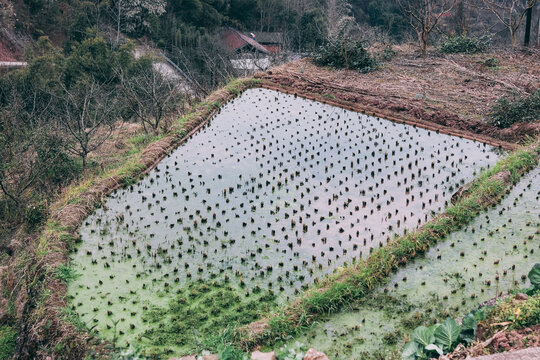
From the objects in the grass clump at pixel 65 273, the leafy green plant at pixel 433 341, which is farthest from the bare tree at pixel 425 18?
the leafy green plant at pixel 433 341

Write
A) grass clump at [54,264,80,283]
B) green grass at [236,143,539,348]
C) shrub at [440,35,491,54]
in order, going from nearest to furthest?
green grass at [236,143,539,348] → grass clump at [54,264,80,283] → shrub at [440,35,491,54]

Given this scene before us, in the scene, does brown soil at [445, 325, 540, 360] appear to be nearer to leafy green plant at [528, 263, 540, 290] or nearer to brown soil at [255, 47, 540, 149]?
leafy green plant at [528, 263, 540, 290]

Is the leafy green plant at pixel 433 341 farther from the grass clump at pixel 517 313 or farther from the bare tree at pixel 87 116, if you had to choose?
the bare tree at pixel 87 116

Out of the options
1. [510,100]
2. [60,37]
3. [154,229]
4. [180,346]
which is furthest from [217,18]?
[180,346]

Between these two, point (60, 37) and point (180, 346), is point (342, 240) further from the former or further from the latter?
point (60, 37)

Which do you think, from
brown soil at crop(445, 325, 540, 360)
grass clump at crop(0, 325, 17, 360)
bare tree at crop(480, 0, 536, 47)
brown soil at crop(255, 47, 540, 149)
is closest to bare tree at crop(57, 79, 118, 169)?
brown soil at crop(255, 47, 540, 149)

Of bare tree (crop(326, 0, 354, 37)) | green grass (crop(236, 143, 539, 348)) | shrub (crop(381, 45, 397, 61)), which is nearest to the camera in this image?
green grass (crop(236, 143, 539, 348))
